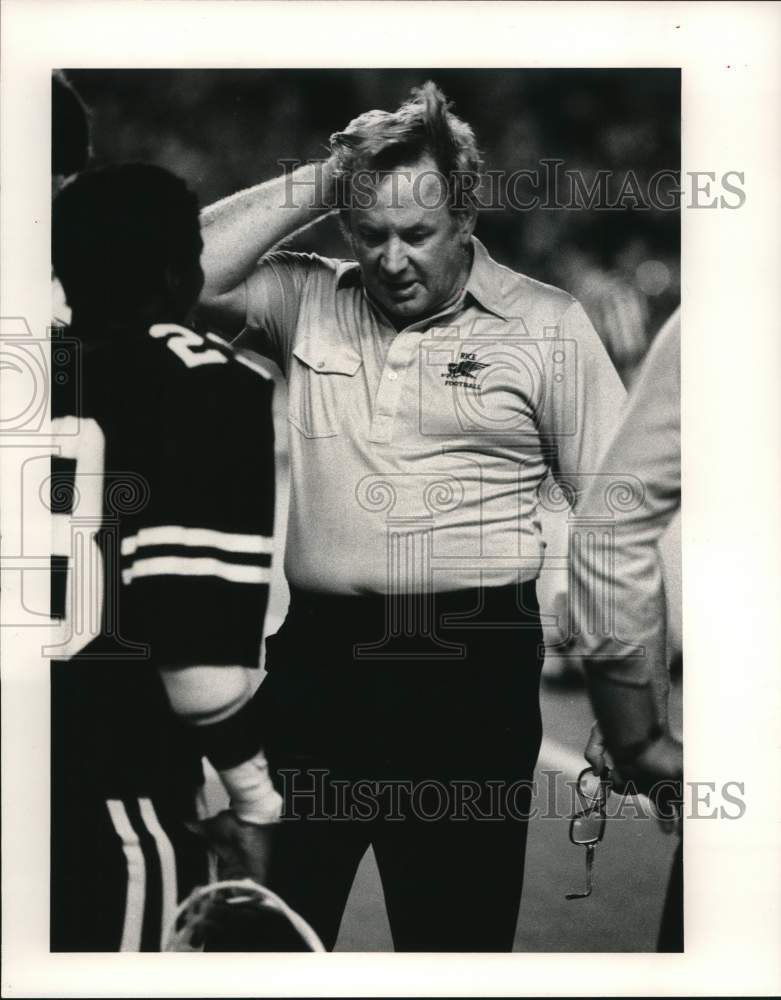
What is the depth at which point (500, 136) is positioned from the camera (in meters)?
2.65

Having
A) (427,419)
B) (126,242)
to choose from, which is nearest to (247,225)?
(126,242)

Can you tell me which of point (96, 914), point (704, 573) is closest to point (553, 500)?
point (704, 573)

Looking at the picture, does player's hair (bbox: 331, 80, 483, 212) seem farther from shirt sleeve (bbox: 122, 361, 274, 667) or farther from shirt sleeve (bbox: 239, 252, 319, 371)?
shirt sleeve (bbox: 122, 361, 274, 667)

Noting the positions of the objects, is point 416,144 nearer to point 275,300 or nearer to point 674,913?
point 275,300

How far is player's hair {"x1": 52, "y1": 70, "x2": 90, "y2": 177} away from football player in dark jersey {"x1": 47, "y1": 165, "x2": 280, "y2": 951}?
5 centimetres

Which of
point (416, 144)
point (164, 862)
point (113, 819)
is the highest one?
point (416, 144)

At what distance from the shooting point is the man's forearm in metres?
2.65

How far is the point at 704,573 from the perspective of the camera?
8.73 feet

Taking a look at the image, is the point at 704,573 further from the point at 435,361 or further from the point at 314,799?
the point at 314,799

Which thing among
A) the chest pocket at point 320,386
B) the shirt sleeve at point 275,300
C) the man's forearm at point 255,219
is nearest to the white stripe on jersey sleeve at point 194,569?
the chest pocket at point 320,386

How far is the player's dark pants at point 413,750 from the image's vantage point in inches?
103

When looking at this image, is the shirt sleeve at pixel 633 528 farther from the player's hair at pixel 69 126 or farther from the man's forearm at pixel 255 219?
the player's hair at pixel 69 126

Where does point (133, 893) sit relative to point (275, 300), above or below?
below

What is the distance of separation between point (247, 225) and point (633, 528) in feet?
3.79
